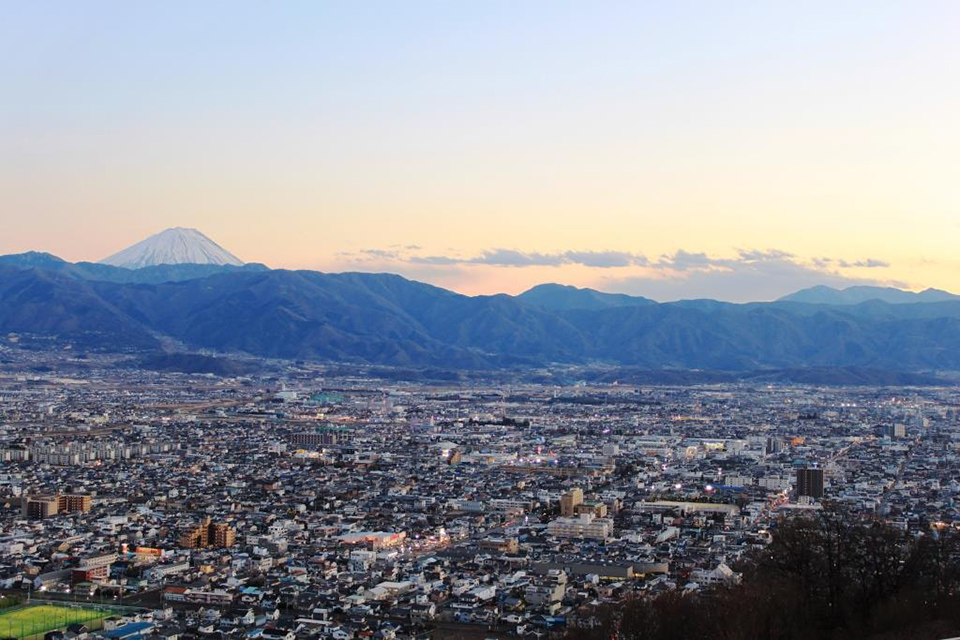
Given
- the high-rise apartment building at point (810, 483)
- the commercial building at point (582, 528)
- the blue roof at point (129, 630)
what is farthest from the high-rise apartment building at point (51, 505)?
the high-rise apartment building at point (810, 483)

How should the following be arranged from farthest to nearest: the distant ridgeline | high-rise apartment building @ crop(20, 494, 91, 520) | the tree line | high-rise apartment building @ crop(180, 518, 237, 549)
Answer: the distant ridgeline → high-rise apartment building @ crop(20, 494, 91, 520) → high-rise apartment building @ crop(180, 518, 237, 549) → the tree line

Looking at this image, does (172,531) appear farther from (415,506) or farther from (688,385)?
(688,385)

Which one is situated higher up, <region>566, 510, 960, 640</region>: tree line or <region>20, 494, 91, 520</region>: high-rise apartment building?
<region>566, 510, 960, 640</region>: tree line

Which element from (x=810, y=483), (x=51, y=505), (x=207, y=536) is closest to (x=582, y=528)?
(x=207, y=536)

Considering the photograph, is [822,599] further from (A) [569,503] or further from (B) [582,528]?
(A) [569,503]

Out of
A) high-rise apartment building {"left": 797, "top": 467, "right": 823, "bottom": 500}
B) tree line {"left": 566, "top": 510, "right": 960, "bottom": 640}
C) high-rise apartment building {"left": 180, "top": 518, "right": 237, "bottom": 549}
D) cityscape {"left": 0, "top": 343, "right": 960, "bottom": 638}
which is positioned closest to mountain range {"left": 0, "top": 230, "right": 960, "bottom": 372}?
cityscape {"left": 0, "top": 343, "right": 960, "bottom": 638}

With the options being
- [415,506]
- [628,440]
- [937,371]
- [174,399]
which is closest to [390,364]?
[174,399]

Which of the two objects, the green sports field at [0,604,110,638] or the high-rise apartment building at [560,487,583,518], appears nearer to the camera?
the green sports field at [0,604,110,638]

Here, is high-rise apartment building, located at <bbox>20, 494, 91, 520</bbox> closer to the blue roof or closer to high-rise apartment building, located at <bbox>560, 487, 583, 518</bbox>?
the blue roof
